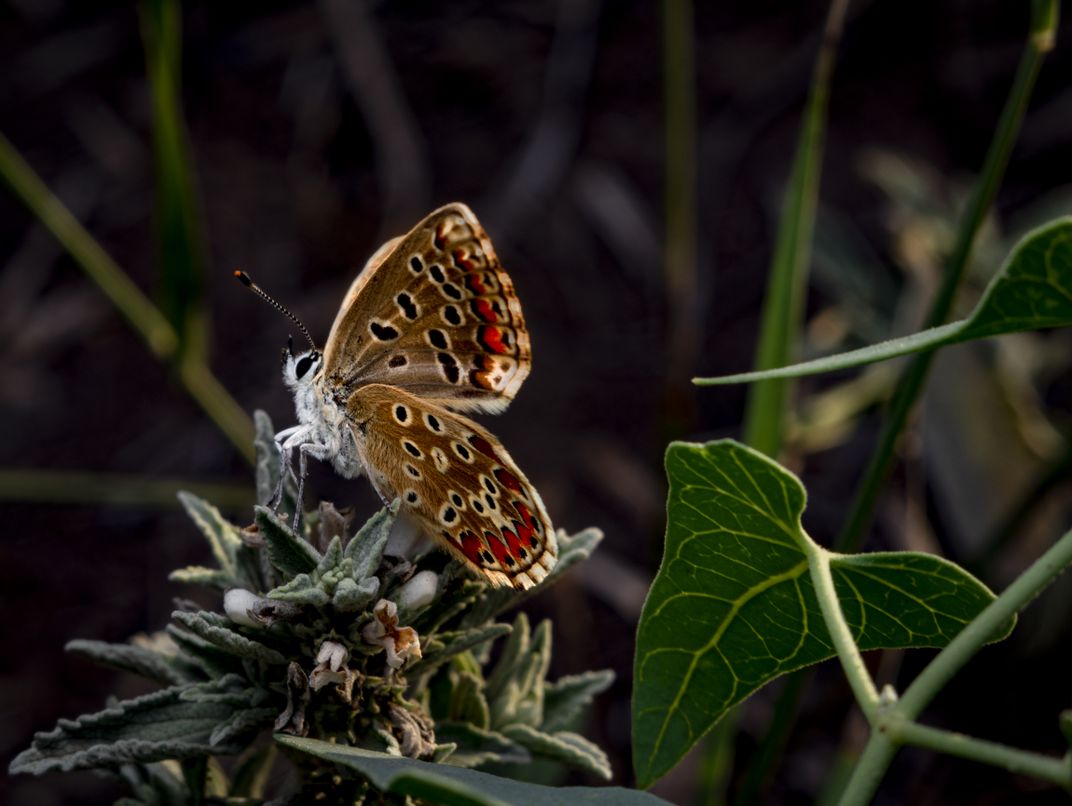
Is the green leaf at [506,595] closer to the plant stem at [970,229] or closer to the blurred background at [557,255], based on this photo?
the plant stem at [970,229]

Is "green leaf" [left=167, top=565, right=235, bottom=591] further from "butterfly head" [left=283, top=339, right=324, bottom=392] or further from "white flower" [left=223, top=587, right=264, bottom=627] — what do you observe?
"butterfly head" [left=283, top=339, right=324, bottom=392]

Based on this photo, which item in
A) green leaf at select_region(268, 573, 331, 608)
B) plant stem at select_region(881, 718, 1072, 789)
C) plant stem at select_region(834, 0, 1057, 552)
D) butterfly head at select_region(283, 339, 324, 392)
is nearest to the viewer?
plant stem at select_region(881, 718, 1072, 789)

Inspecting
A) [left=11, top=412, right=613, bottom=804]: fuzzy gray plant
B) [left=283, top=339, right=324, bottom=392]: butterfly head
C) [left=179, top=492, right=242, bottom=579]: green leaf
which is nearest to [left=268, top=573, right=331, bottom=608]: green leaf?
[left=11, top=412, right=613, bottom=804]: fuzzy gray plant

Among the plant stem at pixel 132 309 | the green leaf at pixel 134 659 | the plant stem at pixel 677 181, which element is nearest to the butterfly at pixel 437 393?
the green leaf at pixel 134 659

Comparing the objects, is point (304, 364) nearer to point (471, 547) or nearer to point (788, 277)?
point (471, 547)

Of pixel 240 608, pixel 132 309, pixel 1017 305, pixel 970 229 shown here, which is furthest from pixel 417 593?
pixel 132 309

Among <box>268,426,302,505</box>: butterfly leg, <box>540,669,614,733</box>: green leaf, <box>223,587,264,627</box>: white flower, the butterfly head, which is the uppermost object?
the butterfly head

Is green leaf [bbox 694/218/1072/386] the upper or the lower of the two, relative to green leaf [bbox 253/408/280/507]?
upper
